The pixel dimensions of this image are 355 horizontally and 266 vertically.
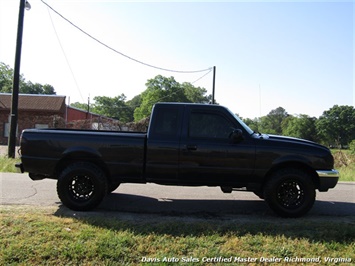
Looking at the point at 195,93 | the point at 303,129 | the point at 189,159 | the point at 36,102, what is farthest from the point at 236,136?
the point at 303,129

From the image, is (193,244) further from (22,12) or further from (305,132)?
(305,132)

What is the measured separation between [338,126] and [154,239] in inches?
4122

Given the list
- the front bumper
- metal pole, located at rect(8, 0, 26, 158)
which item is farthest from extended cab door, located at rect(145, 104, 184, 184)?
metal pole, located at rect(8, 0, 26, 158)

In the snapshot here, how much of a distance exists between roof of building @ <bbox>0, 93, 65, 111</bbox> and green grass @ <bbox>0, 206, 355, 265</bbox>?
28123 millimetres

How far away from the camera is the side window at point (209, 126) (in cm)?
565

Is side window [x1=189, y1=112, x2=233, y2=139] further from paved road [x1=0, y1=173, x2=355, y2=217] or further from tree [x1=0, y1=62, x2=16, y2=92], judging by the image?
tree [x1=0, y1=62, x2=16, y2=92]

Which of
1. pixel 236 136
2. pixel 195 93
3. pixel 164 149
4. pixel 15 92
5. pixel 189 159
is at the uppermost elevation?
pixel 195 93

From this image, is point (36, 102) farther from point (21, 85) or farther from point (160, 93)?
point (21, 85)

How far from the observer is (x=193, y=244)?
13.5 feet

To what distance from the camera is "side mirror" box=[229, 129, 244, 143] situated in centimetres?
543

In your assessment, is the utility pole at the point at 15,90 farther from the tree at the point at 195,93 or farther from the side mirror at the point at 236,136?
the tree at the point at 195,93

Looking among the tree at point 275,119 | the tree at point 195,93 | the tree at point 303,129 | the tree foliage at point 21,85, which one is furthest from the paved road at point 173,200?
the tree at point 275,119

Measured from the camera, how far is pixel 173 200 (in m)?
6.91

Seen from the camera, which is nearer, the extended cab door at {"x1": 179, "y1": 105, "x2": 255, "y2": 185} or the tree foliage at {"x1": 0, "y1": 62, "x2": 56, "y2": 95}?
the extended cab door at {"x1": 179, "y1": 105, "x2": 255, "y2": 185}
